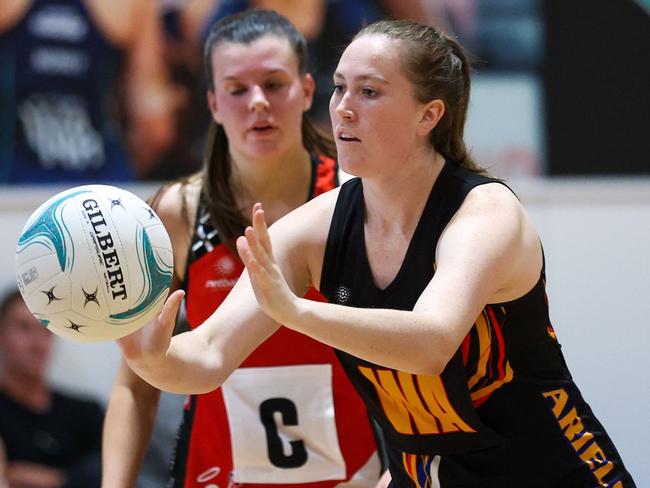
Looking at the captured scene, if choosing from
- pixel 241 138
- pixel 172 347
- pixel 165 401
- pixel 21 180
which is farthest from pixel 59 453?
pixel 172 347

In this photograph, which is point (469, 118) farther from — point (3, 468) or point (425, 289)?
point (425, 289)

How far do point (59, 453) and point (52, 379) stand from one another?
13.3 inches

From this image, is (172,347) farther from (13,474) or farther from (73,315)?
(13,474)

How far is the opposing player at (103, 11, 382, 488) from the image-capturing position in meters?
2.99

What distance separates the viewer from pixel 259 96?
2.93 m

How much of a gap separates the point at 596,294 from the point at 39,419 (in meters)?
2.54

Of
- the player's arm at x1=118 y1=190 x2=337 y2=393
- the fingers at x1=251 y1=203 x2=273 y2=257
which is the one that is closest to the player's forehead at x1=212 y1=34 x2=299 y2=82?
the player's arm at x1=118 y1=190 x2=337 y2=393

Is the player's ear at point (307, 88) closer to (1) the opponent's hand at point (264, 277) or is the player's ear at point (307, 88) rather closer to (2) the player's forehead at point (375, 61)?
(2) the player's forehead at point (375, 61)

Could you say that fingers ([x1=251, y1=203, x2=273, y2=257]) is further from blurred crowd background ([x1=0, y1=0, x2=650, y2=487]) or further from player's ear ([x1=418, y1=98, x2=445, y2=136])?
blurred crowd background ([x1=0, y1=0, x2=650, y2=487])

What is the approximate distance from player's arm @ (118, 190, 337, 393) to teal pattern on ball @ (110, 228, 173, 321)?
0.14 ft

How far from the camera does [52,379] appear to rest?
477 cm

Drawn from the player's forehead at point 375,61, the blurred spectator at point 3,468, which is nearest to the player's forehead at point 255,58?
the player's forehead at point 375,61

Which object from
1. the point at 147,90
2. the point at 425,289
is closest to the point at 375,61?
the point at 425,289

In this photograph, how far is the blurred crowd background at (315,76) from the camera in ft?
15.9
